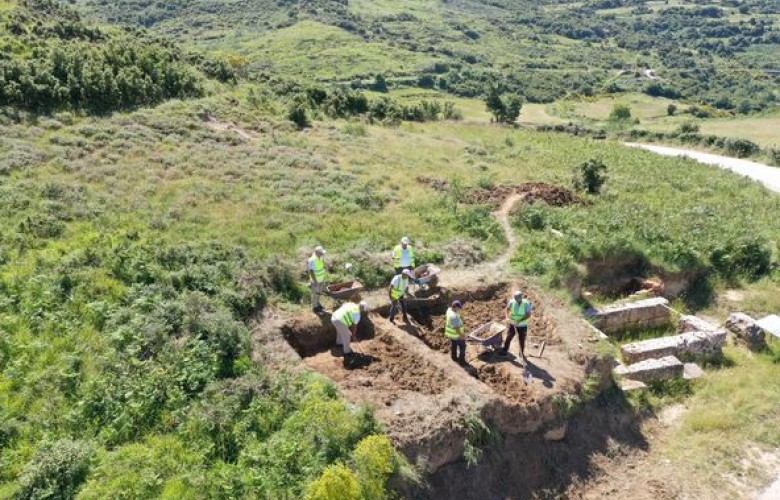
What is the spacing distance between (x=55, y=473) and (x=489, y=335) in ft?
36.5

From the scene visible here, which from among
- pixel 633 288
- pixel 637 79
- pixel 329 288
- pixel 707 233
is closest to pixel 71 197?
pixel 329 288

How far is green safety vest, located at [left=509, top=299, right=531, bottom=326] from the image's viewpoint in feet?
49.4

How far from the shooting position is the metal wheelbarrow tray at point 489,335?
1553 cm

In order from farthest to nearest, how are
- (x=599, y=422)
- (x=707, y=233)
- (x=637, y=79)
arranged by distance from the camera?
1. (x=637, y=79)
2. (x=707, y=233)
3. (x=599, y=422)

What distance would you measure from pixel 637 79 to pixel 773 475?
133 metres

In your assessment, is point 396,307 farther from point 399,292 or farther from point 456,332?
point 456,332

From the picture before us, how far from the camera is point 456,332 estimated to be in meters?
14.6

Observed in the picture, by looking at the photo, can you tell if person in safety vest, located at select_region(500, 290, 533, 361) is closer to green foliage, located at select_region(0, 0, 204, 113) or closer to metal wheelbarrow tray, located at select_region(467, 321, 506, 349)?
metal wheelbarrow tray, located at select_region(467, 321, 506, 349)

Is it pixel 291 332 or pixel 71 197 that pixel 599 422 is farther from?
pixel 71 197

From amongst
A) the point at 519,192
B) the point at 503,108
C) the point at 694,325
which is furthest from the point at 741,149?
the point at 694,325

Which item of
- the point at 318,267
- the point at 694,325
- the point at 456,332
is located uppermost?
the point at 318,267

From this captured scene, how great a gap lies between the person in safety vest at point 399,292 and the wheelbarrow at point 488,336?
2.17m

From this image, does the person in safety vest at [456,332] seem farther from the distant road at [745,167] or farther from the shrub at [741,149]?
the shrub at [741,149]

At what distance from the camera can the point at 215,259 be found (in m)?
18.2
